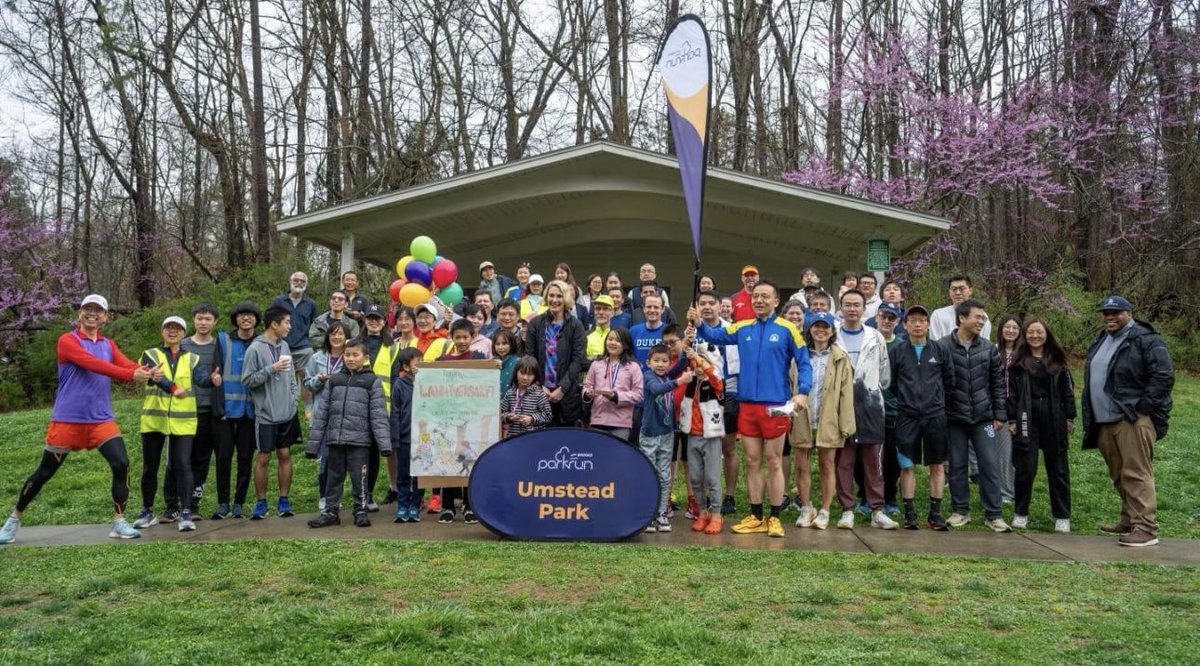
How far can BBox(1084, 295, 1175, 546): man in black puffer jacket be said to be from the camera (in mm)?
→ 6402

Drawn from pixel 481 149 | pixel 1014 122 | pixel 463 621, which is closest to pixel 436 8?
pixel 481 149

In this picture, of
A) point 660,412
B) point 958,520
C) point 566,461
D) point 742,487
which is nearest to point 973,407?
point 958,520

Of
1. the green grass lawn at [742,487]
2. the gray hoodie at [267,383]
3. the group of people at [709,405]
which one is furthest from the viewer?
the green grass lawn at [742,487]

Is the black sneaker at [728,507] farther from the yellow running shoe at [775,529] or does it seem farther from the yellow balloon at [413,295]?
the yellow balloon at [413,295]

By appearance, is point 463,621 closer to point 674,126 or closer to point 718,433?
point 718,433

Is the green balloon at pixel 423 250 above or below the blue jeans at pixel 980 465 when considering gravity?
above

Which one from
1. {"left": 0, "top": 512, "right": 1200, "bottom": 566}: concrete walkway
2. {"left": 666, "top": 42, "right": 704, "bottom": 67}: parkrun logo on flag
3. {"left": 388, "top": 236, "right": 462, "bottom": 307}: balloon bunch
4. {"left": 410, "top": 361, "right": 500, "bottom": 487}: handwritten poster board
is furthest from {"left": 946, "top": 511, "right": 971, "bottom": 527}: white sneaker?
{"left": 388, "top": 236, "right": 462, "bottom": 307}: balloon bunch

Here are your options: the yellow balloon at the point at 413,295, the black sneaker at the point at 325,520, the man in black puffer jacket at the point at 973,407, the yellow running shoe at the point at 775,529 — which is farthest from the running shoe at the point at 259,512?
the man in black puffer jacket at the point at 973,407

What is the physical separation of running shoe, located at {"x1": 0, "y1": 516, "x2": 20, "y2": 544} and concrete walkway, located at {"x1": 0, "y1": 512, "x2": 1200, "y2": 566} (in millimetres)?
96

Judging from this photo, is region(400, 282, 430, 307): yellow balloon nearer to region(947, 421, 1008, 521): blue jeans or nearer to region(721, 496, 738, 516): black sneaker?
region(721, 496, 738, 516): black sneaker

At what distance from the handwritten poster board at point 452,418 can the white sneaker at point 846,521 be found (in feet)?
9.54

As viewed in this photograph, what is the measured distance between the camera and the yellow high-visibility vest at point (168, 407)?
689cm

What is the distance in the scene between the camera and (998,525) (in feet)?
22.9

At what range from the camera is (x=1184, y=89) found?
2025cm
